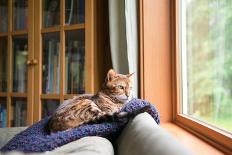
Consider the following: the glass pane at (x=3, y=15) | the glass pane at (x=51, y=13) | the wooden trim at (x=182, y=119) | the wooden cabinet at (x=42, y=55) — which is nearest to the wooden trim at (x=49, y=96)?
the wooden cabinet at (x=42, y=55)

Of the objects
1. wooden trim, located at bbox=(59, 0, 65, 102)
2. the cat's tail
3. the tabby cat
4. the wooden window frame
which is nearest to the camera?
the cat's tail

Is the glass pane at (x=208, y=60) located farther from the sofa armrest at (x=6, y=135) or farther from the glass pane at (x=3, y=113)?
the glass pane at (x=3, y=113)

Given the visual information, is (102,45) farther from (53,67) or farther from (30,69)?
(30,69)

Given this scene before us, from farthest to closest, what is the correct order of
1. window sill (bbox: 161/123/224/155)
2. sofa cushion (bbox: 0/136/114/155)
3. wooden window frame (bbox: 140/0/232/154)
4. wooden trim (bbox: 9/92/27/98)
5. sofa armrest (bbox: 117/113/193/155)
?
wooden trim (bbox: 9/92/27/98)
wooden window frame (bbox: 140/0/232/154)
window sill (bbox: 161/123/224/155)
sofa cushion (bbox: 0/136/114/155)
sofa armrest (bbox: 117/113/193/155)

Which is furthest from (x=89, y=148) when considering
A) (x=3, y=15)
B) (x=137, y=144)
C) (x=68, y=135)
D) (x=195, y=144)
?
(x=3, y=15)

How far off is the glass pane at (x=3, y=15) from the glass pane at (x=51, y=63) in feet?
1.25

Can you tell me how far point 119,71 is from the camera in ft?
5.75

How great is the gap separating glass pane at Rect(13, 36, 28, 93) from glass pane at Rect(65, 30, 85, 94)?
32cm

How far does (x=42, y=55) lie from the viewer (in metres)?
2.04

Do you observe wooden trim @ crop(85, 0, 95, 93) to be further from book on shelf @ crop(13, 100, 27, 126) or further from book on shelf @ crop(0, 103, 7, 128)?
book on shelf @ crop(0, 103, 7, 128)

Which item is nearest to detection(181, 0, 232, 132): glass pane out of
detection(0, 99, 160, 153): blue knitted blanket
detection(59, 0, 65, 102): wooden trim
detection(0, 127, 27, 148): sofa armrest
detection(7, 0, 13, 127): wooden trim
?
detection(0, 99, 160, 153): blue knitted blanket

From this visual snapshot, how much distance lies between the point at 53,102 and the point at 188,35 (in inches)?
38.5

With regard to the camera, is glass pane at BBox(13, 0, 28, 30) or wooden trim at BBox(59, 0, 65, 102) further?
glass pane at BBox(13, 0, 28, 30)

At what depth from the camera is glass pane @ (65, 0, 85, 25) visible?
1913 millimetres
